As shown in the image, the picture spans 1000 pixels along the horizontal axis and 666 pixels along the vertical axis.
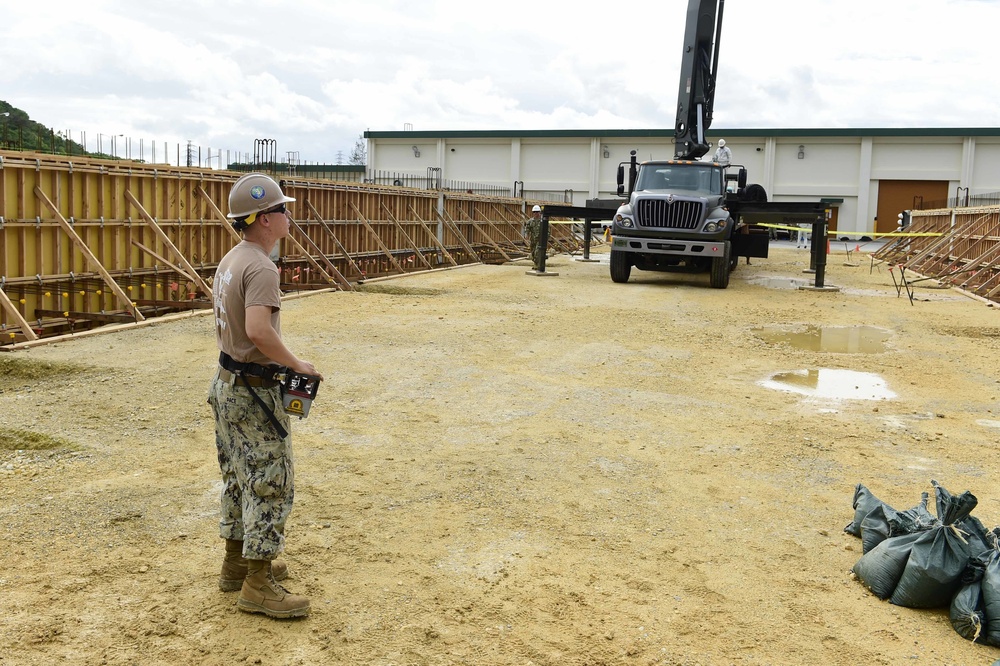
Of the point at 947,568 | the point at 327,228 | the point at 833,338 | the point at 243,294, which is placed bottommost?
the point at 947,568

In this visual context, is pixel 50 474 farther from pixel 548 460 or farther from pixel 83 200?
pixel 83 200

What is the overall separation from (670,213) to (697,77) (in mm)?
6065

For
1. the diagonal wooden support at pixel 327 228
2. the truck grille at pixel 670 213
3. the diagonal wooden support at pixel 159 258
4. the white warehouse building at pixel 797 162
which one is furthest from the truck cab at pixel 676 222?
the white warehouse building at pixel 797 162

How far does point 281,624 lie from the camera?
3.93 metres

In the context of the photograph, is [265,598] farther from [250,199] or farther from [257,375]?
[250,199]

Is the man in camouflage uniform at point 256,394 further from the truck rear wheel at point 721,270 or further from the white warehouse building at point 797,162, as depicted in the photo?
the white warehouse building at point 797,162

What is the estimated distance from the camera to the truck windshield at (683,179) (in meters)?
20.6

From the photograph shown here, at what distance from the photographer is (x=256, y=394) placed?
385 cm

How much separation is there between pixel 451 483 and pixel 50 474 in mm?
2669

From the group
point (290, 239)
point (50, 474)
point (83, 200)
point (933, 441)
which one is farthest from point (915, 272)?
point (50, 474)

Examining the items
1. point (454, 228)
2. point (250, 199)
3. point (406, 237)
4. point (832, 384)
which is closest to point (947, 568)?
point (250, 199)

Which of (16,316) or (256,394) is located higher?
(256,394)

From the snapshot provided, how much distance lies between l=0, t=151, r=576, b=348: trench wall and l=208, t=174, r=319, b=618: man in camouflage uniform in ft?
24.1

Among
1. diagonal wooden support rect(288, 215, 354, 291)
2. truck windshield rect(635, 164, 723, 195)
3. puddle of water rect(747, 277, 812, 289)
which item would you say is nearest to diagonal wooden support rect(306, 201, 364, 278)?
diagonal wooden support rect(288, 215, 354, 291)
